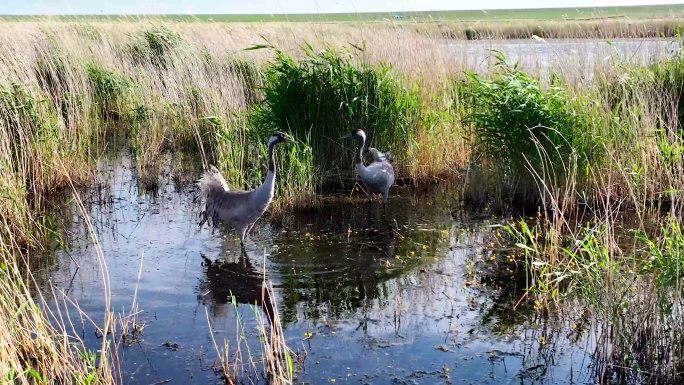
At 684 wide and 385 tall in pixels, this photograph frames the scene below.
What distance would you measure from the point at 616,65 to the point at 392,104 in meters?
2.62

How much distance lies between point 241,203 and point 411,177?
2764 mm

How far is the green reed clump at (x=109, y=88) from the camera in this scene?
12.1 metres

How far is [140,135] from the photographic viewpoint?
380 inches

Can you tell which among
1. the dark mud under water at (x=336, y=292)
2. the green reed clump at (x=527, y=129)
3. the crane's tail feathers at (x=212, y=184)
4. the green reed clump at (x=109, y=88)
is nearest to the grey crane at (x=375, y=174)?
the dark mud under water at (x=336, y=292)

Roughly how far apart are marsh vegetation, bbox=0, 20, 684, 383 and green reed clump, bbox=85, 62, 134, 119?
1.45 m

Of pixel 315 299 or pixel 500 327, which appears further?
pixel 315 299

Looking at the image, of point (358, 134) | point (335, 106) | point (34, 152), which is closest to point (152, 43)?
point (34, 152)

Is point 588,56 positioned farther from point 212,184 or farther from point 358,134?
point 212,184

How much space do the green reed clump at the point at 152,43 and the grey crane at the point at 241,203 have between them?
26.4ft

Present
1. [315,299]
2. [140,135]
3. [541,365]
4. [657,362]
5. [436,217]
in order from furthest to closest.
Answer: [140,135] → [436,217] → [315,299] → [541,365] → [657,362]

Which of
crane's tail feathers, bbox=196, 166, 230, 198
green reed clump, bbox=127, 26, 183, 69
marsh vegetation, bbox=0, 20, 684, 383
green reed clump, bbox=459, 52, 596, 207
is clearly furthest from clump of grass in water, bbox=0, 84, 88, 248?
green reed clump, bbox=127, 26, 183, 69

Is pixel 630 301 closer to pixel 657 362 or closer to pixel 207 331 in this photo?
pixel 657 362

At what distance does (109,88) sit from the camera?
40.1ft

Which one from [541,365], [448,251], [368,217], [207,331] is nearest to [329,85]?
[368,217]
